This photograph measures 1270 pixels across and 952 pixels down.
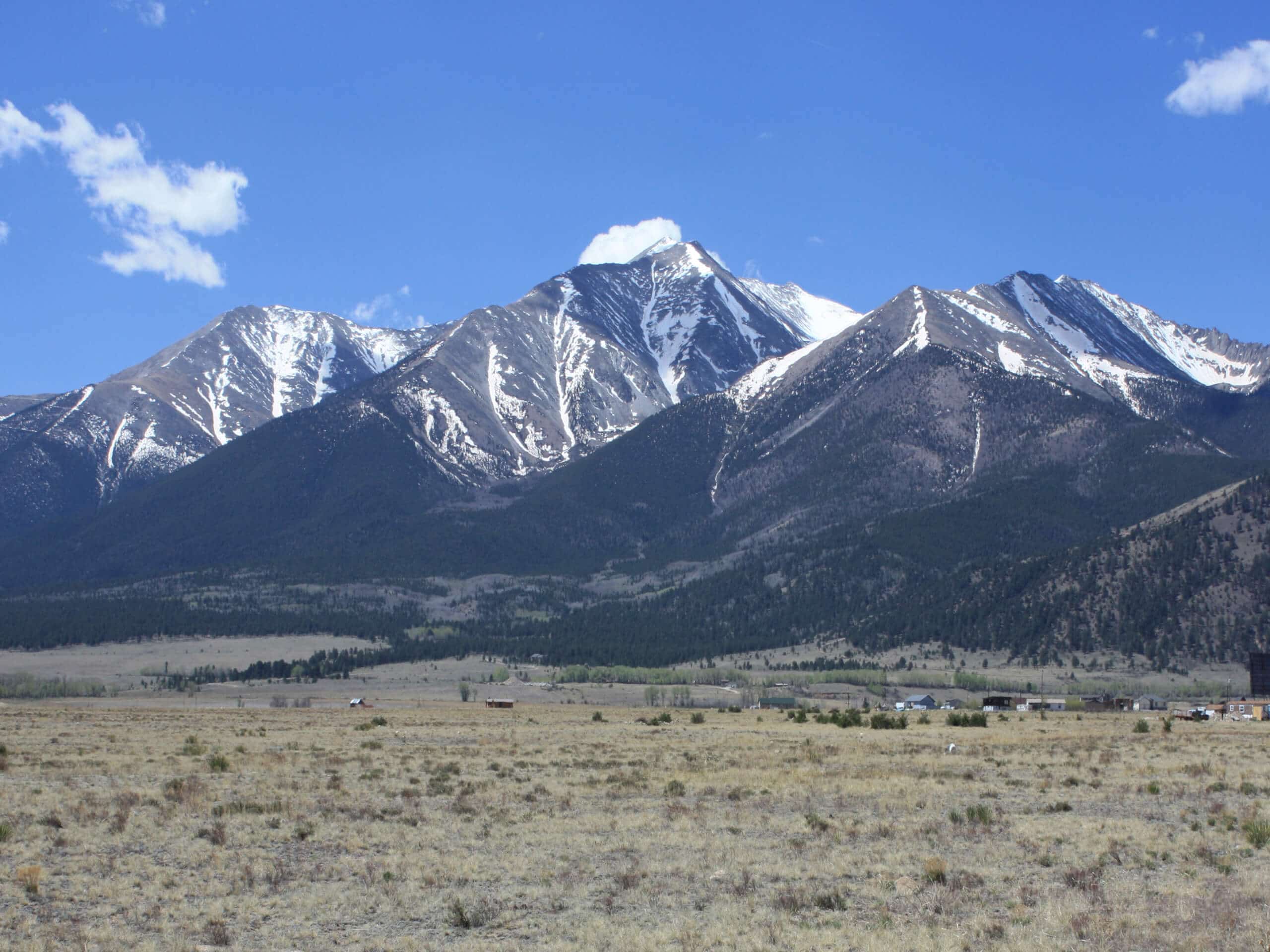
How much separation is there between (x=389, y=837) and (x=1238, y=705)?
100483 mm

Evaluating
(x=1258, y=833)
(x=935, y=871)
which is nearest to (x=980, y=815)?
(x=1258, y=833)

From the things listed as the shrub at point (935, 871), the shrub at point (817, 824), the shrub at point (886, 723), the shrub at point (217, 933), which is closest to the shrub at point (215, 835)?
the shrub at point (217, 933)

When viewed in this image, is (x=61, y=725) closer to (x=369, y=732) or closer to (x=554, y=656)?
(x=369, y=732)

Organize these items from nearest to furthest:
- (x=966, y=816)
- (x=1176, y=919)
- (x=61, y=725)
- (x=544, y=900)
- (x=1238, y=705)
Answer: (x=1176, y=919)
(x=544, y=900)
(x=966, y=816)
(x=61, y=725)
(x=1238, y=705)

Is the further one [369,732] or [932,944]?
[369,732]

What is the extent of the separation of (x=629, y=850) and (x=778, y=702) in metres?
106

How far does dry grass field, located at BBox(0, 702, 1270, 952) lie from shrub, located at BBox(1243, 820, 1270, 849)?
7 cm

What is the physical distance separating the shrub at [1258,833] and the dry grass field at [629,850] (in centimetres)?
7

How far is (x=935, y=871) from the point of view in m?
24.3

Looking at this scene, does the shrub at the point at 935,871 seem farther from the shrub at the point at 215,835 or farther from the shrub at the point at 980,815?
the shrub at the point at 215,835

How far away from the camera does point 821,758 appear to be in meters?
49.7

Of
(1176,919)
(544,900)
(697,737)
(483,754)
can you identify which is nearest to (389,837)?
(544,900)

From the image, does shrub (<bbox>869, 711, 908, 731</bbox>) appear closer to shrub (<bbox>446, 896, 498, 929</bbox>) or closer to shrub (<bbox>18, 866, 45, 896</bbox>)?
shrub (<bbox>446, 896, 498, 929</bbox>)

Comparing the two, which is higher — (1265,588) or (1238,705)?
(1265,588)
